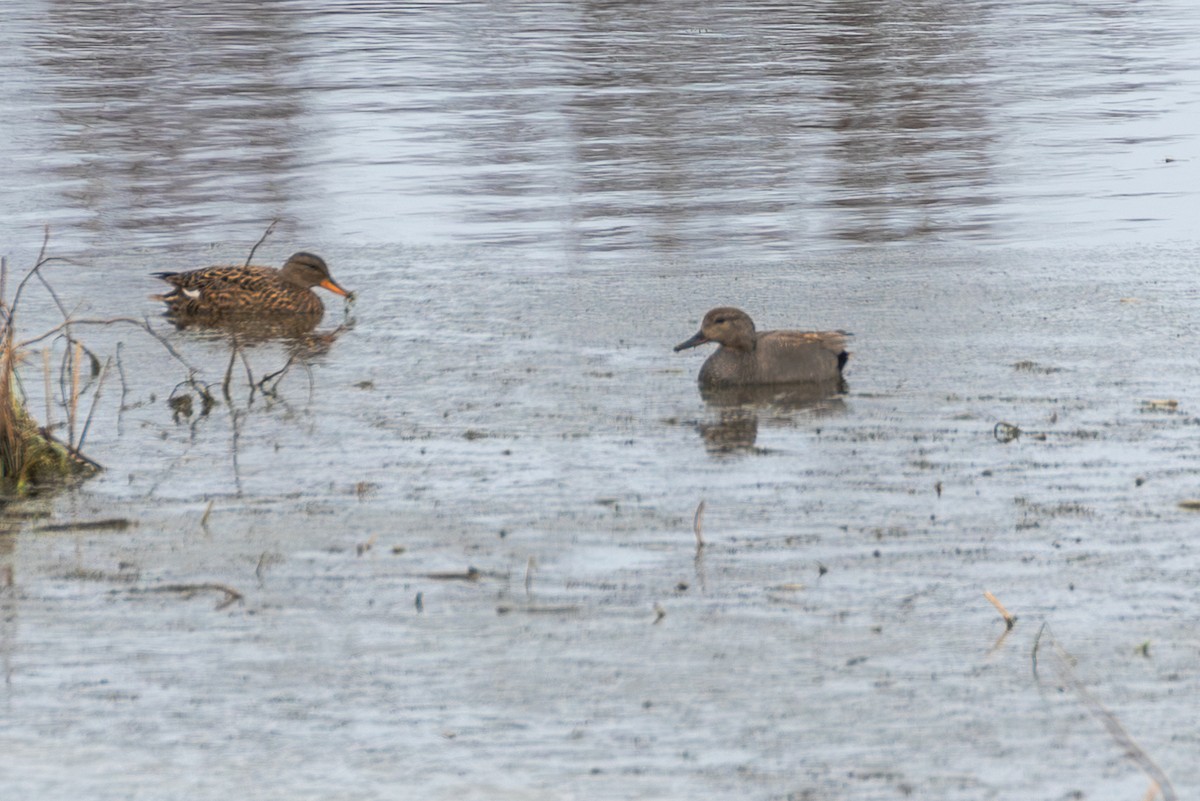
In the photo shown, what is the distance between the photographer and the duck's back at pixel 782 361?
32.4 ft

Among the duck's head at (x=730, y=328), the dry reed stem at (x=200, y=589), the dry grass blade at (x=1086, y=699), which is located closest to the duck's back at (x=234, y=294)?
the duck's head at (x=730, y=328)

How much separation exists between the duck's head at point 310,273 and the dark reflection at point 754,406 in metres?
3.15

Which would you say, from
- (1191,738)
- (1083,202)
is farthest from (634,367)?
(1083,202)

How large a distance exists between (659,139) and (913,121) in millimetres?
2951

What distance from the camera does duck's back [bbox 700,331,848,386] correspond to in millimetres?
9883

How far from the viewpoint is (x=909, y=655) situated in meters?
6.18

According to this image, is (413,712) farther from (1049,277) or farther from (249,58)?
(249,58)

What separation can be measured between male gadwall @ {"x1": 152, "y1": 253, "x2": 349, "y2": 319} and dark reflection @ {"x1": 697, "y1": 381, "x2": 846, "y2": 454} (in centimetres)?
317


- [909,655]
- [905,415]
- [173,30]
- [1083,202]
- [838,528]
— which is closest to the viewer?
[909,655]

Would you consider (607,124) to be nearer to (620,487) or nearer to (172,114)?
(172,114)

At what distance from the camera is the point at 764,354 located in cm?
1003

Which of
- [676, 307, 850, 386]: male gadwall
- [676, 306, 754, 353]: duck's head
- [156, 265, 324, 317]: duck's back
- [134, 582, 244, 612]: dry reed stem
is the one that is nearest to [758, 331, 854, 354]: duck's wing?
[676, 307, 850, 386]: male gadwall

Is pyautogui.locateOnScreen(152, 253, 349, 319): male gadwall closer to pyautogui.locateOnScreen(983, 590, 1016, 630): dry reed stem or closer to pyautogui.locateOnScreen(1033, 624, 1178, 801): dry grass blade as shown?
pyautogui.locateOnScreen(983, 590, 1016, 630): dry reed stem

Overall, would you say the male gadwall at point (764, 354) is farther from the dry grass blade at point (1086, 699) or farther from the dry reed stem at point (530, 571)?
the dry grass blade at point (1086, 699)
